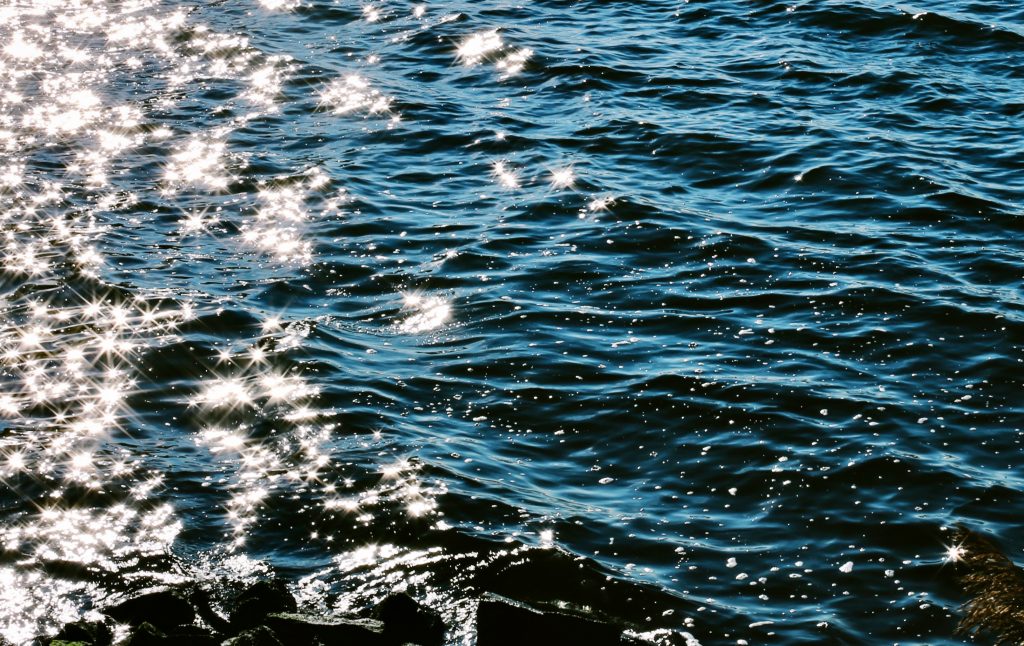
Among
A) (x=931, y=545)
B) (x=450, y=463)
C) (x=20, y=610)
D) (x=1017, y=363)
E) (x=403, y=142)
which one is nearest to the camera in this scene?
(x=20, y=610)

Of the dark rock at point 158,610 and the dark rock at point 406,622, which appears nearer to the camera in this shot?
the dark rock at point 406,622

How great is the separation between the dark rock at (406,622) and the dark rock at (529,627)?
34 centimetres

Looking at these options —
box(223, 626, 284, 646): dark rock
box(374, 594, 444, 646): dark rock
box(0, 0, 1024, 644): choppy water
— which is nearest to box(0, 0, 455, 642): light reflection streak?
box(0, 0, 1024, 644): choppy water

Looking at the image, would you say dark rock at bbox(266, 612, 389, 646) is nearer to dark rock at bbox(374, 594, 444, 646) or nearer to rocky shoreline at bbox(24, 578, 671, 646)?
rocky shoreline at bbox(24, 578, 671, 646)

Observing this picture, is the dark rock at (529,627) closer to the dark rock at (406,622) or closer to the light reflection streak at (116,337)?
the dark rock at (406,622)

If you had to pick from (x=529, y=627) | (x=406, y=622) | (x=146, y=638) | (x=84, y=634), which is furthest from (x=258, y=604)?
(x=529, y=627)

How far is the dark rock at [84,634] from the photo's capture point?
9.02m

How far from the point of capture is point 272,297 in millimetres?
15391

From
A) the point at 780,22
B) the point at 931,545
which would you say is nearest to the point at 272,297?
the point at 931,545

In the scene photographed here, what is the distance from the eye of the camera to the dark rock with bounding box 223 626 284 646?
336 inches

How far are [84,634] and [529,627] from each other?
305 cm

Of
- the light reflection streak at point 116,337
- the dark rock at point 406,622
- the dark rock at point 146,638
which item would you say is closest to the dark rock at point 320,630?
the dark rock at point 406,622

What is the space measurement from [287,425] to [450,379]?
1785 millimetres

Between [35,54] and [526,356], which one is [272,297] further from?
[35,54]
